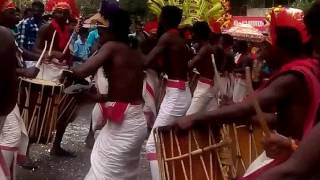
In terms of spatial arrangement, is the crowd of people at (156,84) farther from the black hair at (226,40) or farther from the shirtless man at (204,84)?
the black hair at (226,40)

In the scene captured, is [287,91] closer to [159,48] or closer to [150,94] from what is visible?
[159,48]

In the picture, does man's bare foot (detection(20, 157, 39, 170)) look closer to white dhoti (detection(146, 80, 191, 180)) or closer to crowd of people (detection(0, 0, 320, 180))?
crowd of people (detection(0, 0, 320, 180))

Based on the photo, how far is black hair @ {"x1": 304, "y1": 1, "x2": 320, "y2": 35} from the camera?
3152 mm

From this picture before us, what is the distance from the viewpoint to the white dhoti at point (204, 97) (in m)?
9.27

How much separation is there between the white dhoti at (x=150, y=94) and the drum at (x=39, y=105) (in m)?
1.49

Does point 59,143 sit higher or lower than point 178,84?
lower

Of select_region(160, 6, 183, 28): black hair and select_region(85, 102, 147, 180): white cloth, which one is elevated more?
select_region(160, 6, 183, 28): black hair

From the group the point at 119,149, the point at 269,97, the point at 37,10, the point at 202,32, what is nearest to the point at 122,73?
the point at 119,149

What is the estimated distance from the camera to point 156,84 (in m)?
9.37

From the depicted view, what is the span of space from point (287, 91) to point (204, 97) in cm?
592

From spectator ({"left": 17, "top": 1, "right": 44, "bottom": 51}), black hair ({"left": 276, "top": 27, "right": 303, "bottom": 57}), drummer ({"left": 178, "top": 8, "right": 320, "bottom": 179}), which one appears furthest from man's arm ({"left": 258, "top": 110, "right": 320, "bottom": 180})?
spectator ({"left": 17, "top": 1, "right": 44, "bottom": 51})

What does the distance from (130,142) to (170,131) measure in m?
1.34

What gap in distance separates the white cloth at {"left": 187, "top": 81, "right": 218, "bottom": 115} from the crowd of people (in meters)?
0.01

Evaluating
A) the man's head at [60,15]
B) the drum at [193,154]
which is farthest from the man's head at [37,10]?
the drum at [193,154]
